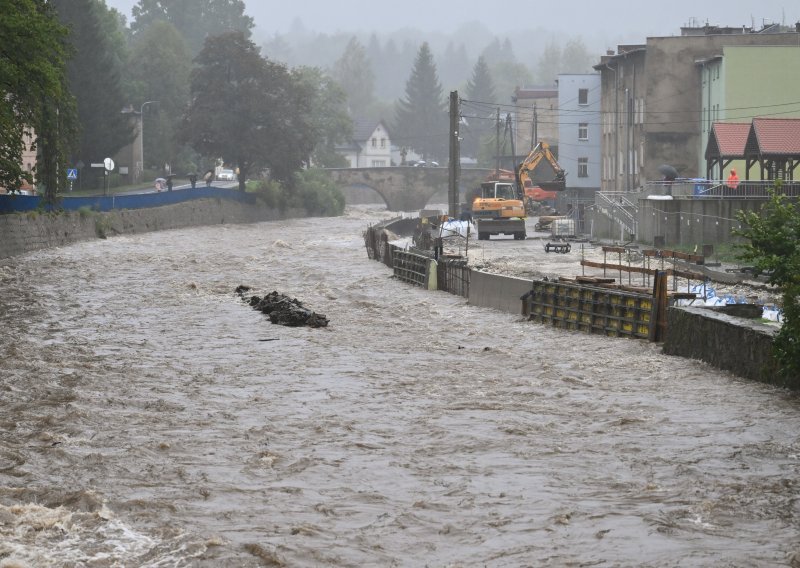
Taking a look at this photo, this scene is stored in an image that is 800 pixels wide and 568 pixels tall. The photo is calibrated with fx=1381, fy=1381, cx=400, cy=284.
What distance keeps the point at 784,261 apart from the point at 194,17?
166 meters

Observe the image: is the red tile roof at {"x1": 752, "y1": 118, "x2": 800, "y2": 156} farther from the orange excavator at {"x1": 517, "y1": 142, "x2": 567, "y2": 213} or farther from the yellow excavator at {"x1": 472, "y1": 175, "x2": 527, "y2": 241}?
the orange excavator at {"x1": 517, "y1": 142, "x2": 567, "y2": 213}

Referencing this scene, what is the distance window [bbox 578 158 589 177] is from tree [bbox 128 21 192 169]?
35456mm

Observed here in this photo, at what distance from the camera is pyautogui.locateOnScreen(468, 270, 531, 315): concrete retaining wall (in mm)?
38500

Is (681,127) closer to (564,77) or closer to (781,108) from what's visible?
(781,108)

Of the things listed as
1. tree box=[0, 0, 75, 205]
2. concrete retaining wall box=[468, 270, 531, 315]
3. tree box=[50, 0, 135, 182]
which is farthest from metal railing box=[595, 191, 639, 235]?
tree box=[50, 0, 135, 182]

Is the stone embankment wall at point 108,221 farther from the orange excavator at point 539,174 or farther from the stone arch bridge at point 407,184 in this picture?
the stone arch bridge at point 407,184

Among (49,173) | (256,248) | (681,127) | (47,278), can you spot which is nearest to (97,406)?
(49,173)

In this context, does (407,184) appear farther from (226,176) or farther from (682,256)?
(682,256)

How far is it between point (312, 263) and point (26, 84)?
25206 mm

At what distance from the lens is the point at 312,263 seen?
61.9 meters

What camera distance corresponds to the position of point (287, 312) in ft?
121

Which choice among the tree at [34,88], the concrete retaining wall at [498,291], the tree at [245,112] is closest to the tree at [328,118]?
the tree at [245,112]

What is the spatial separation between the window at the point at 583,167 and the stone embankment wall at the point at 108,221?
82.7 ft

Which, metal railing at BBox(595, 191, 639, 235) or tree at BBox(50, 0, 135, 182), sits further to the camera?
tree at BBox(50, 0, 135, 182)
